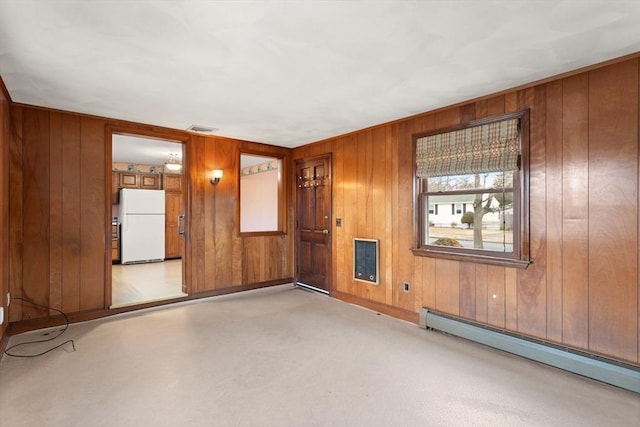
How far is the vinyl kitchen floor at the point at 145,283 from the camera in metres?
4.43

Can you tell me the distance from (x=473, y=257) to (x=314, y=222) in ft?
8.55

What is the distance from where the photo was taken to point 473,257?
10.6ft

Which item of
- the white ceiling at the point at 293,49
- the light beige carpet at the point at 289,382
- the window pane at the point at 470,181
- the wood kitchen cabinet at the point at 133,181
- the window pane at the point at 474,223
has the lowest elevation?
the light beige carpet at the point at 289,382

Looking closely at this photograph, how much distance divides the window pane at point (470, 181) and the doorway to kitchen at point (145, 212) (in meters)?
4.42

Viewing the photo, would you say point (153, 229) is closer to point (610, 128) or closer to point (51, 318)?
point (51, 318)

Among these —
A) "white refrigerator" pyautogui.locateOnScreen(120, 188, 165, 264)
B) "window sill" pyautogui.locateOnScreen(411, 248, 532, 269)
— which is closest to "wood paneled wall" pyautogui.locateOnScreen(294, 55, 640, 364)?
"window sill" pyautogui.locateOnScreen(411, 248, 532, 269)

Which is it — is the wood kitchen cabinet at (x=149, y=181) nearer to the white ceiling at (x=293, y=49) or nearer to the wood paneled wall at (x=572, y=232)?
the white ceiling at (x=293, y=49)

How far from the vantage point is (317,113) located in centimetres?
371

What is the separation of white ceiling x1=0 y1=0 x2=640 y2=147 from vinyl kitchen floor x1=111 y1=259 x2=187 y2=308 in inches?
98.4

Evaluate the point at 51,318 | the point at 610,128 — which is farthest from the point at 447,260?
the point at 51,318

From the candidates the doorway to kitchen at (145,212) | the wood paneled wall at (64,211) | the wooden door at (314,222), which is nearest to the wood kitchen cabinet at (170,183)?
the doorway to kitchen at (145,212)

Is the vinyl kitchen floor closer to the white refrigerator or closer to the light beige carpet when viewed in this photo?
the white refrigerator

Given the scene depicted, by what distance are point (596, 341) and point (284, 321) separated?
9.46 feet

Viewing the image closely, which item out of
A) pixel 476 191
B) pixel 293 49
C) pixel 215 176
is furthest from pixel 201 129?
pixel 476 191
